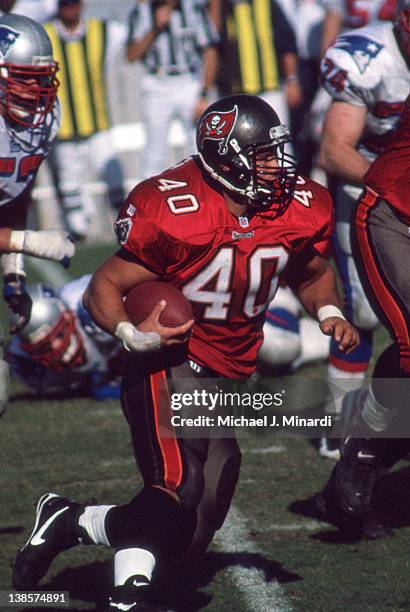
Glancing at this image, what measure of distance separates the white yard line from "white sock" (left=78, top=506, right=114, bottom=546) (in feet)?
1.42

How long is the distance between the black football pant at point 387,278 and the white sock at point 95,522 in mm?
995

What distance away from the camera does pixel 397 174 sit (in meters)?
3.79

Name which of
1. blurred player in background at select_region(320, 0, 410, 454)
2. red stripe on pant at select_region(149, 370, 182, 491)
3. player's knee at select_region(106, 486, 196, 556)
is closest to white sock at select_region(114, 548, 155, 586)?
player's knee at select_region(106, 486, 196, 556)

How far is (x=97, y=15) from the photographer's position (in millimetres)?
10328

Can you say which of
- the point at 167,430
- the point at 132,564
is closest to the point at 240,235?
the point at 167,430

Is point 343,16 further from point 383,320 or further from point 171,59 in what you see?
point 383,320

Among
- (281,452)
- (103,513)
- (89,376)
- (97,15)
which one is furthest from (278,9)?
(103,513)

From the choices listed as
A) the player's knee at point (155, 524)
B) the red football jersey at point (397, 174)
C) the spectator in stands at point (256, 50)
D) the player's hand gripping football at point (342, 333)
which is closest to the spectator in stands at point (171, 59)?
the spectator in stands at point (256, 50)

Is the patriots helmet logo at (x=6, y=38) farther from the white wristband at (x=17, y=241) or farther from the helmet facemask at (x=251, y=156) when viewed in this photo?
the helmet facemask at (x=251, y=156)

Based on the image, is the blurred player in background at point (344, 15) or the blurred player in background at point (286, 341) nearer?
the blurred player in background at point (286, 341)

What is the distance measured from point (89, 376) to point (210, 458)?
7.44 ft

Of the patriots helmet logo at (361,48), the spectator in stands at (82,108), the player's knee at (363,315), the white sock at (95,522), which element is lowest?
the spectator in stands at (82,108)

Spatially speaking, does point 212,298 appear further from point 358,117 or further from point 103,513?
point 358,117

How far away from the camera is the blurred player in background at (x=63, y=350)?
546 cm
